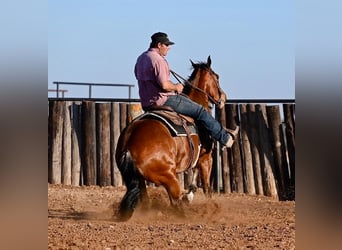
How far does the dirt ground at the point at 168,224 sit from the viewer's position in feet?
22.3

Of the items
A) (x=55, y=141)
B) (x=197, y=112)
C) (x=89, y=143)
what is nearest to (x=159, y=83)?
(x=197, y=112)

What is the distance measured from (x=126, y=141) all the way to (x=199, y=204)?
5.54 ft

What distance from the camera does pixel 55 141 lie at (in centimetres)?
1159

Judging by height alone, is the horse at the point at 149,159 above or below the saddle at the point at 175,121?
below

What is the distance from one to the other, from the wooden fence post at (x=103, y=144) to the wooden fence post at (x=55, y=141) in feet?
1.91

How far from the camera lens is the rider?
8219 mm

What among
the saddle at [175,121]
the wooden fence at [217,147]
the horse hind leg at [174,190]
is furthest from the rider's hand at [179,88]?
the wooden fence at [217,147]

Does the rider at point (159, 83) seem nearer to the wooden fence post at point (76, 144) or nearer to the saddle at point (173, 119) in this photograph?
the saddle at point (173, 119)

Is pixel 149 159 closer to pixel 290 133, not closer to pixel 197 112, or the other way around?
pixel 197 112
